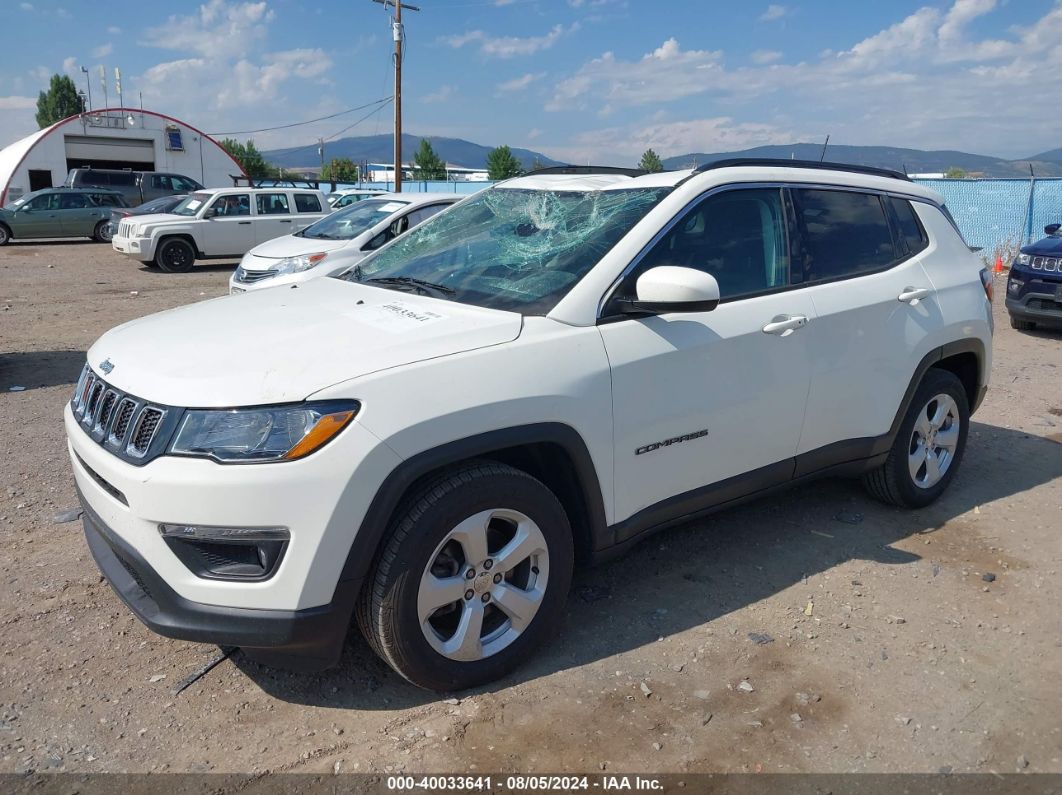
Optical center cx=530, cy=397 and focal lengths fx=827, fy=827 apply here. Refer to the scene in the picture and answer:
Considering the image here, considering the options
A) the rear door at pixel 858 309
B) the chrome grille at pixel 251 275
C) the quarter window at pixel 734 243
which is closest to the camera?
the quarter window at pixel 734 243

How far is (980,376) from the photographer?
4.78 metres

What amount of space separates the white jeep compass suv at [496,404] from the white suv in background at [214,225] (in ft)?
45.6

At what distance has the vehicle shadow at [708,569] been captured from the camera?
3059mm

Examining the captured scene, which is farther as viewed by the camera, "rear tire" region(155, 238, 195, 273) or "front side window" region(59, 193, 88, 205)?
"front side window" region(59, 193, 88, 205)

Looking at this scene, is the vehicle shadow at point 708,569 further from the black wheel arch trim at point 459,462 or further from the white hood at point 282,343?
the white hood at point 282,343

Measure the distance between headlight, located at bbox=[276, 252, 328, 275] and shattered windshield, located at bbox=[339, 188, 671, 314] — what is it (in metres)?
6.48

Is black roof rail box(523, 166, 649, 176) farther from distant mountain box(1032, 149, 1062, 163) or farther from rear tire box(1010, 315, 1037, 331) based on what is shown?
distant mountain box(1032, 149, 1062, 163)

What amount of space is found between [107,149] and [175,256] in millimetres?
25993

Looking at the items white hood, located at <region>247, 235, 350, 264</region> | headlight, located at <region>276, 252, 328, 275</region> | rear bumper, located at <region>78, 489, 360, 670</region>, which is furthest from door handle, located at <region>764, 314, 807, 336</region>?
white hood, located at <region>247, 235, 350, 264</region>

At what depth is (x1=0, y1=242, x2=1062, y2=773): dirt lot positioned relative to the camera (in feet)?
8.86

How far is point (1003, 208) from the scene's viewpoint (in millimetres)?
17016

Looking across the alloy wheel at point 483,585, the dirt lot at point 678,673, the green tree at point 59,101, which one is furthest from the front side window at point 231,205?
the green tree at point 59,101

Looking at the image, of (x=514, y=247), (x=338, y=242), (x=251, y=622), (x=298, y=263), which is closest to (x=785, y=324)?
(x=514, y=247)

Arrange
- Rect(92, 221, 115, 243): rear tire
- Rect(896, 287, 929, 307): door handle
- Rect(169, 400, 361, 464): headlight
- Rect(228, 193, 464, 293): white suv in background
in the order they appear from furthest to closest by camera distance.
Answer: Rect(92, 221, 115, 243): rear tire < Rect(228, 193, 464, 293): white suv in background < Rect(896, 287, 929, 307): door handle < Rect(169, 400, 361, 464): headlight
